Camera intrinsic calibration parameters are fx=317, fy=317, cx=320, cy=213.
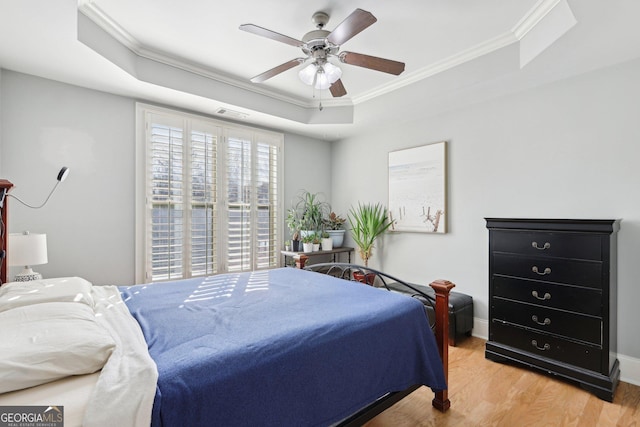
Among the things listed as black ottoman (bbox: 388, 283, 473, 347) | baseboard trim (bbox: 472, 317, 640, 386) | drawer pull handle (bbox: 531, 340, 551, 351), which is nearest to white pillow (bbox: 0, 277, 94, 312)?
black ottoman (bbox: 388, 283, 473, 347)

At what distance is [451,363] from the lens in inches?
111

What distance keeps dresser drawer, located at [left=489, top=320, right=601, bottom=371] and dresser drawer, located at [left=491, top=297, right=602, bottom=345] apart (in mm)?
53

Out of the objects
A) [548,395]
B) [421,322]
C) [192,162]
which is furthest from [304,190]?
[548,395]

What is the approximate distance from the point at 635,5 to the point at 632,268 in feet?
6.15

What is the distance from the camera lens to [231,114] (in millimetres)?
3777

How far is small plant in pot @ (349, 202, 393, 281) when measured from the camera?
4.18m

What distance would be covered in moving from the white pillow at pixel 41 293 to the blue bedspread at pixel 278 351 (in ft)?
0.90

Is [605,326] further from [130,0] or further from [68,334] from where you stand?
[130,0]

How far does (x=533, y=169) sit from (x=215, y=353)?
10.4 feet

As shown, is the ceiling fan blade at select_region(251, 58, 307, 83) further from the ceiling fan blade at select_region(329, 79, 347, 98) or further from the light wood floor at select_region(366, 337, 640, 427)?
the light wood floor at select_region(366, 337, 640, 427)

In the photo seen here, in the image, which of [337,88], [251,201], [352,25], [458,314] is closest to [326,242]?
[251,201]

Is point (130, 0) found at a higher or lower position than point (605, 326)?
higher

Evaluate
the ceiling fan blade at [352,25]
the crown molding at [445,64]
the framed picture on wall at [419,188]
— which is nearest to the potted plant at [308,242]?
the framed picture on wall at [419,188]

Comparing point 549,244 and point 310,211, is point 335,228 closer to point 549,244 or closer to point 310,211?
point 310,211
